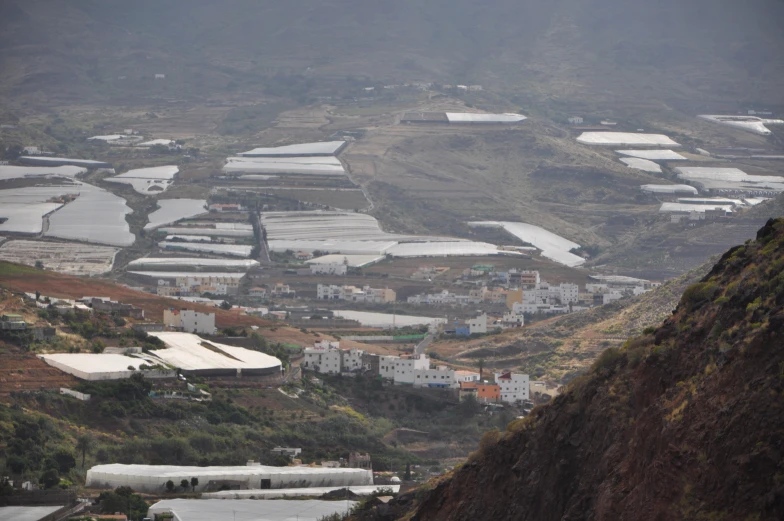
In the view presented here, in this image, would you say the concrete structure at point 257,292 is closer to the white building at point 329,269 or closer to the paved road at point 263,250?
the white building at point 329,269

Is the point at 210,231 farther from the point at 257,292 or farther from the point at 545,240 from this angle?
the point at 545,240

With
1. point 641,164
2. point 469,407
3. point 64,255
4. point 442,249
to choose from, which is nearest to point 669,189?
point 641,164

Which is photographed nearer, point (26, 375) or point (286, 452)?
point (286, 452)

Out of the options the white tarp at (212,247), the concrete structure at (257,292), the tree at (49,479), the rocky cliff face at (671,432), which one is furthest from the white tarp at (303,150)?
the rocky cliff face at (671,432)

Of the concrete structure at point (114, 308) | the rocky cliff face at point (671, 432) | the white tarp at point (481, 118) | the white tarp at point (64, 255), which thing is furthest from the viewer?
the white tarp at point (481, 118)

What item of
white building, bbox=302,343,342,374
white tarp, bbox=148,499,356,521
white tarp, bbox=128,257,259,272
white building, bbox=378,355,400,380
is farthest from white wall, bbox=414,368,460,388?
white tarp, bbox=128,257,259,272

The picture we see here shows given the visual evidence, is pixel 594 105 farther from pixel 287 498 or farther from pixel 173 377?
pixel 287 498
